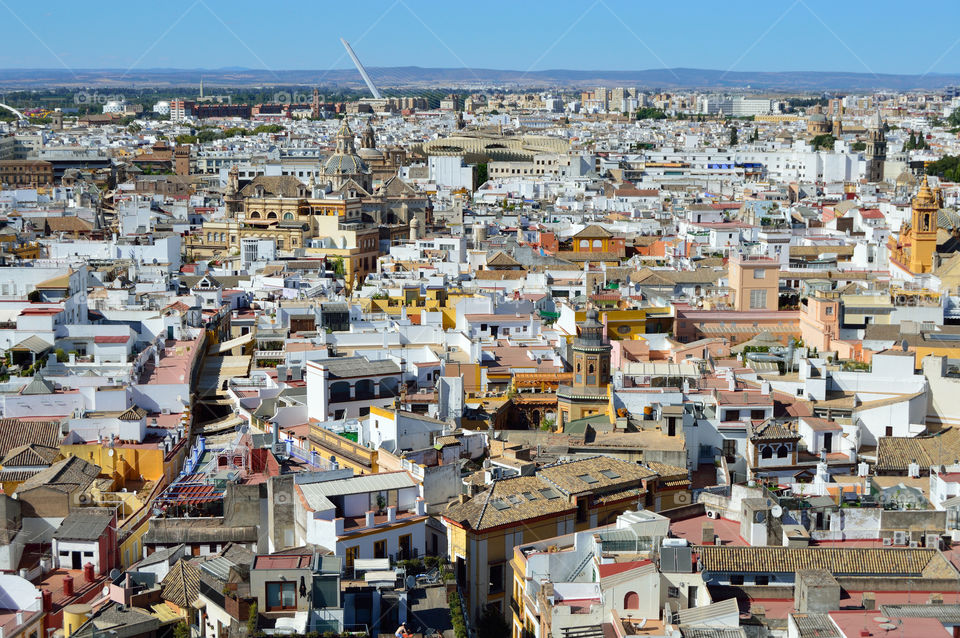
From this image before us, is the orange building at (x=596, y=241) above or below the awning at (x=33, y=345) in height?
above

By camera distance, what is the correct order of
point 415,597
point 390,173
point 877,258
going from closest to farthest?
point 415,597, point 877,258, point 390,173

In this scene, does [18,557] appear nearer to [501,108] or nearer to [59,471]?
[59,471]

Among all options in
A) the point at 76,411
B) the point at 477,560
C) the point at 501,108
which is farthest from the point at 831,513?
the point at 501,108

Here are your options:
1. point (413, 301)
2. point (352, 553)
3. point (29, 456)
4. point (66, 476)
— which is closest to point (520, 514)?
point (352, 553)

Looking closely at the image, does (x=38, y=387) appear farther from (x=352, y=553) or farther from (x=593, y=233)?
(x=593, y=233)

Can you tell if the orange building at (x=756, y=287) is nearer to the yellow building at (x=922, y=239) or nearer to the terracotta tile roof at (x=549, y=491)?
the yellow building at (x=922, y=239)

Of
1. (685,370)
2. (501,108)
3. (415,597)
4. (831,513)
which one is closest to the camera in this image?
(415,597)

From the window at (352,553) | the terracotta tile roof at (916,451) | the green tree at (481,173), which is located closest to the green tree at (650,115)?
the green tree at (481,173)
